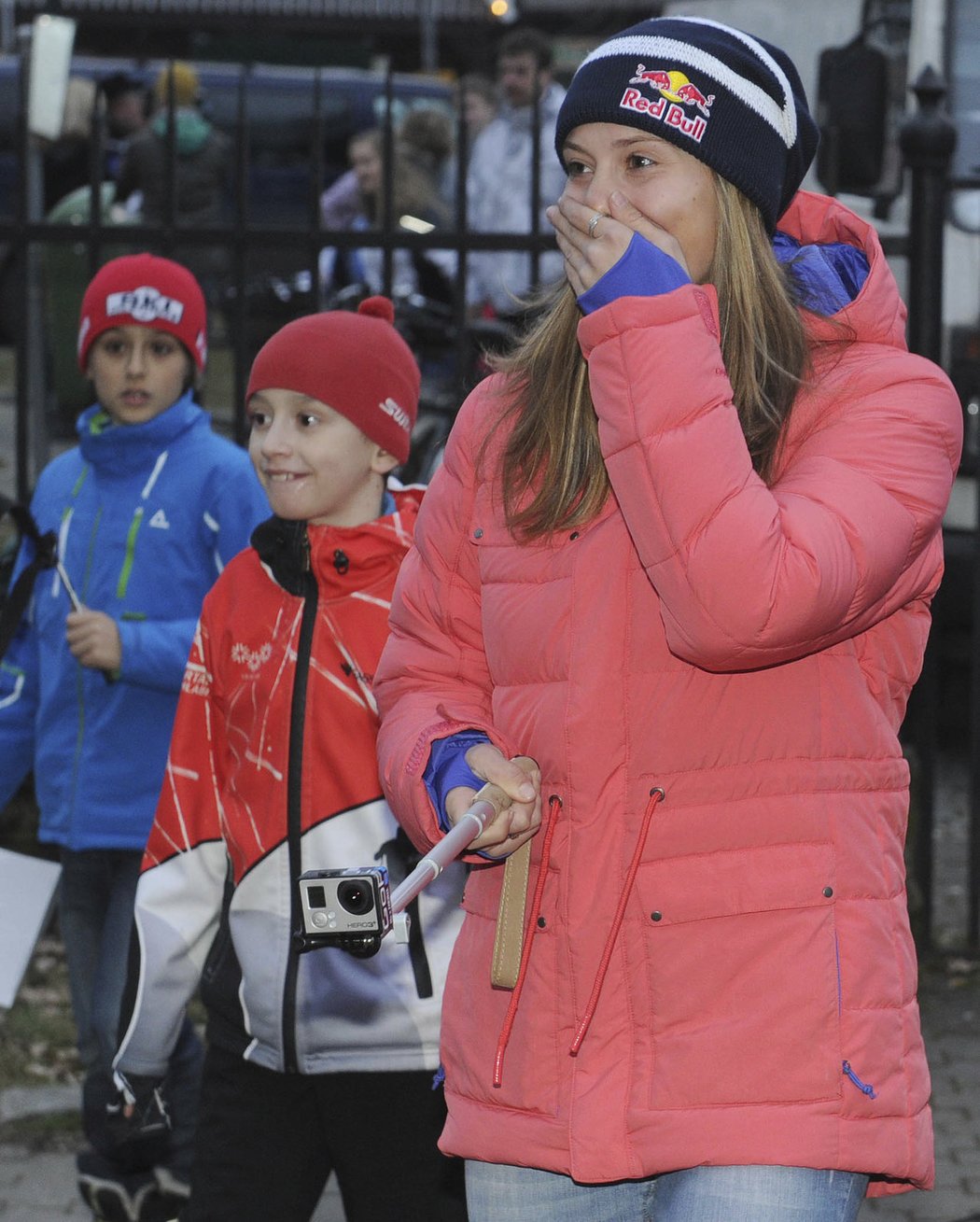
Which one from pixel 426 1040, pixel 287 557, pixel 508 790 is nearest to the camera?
pixel 508 790

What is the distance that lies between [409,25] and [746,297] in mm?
27061

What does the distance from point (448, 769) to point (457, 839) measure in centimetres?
22

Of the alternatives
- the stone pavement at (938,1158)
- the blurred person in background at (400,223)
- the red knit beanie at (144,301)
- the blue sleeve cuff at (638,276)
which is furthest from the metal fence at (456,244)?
the blue sleeve cuff at (638,276)

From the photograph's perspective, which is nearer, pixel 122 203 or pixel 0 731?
pixel 0 731

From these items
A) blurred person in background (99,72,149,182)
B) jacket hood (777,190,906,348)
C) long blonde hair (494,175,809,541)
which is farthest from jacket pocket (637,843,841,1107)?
blurred person in background (99,72,149,182)

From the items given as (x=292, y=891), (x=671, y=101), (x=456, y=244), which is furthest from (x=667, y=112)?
(x=456, y=244)

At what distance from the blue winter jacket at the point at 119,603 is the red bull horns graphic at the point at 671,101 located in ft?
6.96

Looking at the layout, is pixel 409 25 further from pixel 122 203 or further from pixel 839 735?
pixel 839 735

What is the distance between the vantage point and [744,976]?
218cm

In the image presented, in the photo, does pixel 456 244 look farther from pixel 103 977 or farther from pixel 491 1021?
pixel 491 1021

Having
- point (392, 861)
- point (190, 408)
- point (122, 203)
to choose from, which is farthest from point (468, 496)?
point (122, 203)

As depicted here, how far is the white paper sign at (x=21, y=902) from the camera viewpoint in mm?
3967

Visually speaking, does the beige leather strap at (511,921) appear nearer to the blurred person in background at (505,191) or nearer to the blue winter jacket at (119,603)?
the blue winter jacket at (119,603)

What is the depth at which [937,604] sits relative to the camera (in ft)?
22.2
